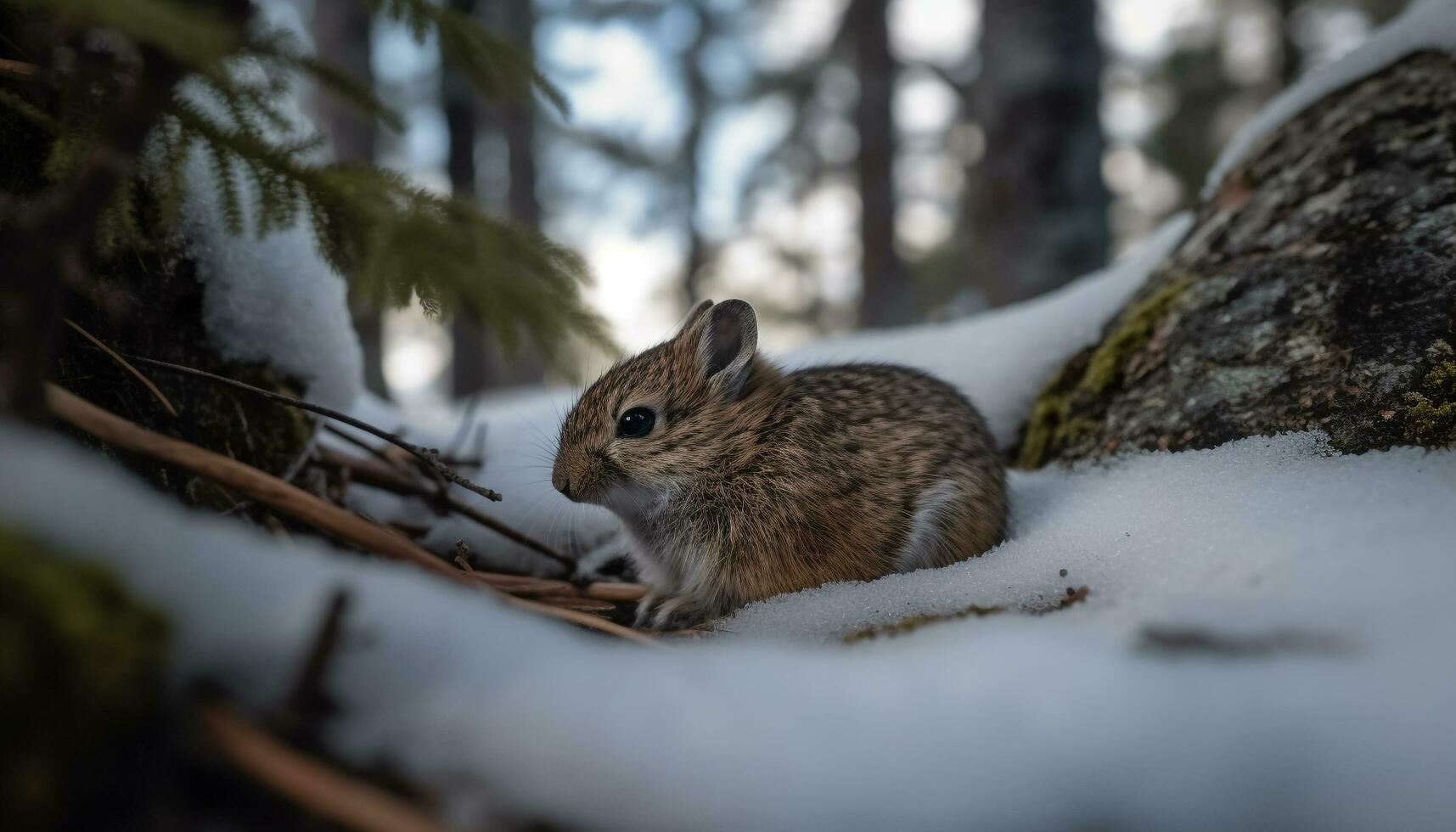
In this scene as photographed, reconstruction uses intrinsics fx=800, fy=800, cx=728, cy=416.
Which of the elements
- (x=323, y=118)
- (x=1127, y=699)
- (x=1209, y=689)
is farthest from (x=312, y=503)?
(x=323, y=118)

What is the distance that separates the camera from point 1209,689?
1.09 metres

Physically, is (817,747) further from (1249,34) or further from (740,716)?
(1249,34)

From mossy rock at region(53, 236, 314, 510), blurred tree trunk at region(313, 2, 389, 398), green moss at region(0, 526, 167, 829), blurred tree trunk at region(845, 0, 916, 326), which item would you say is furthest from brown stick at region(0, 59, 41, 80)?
blurred tree trunk at region(845, 0, 916, 326)

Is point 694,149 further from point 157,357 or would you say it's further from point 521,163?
point 157,357

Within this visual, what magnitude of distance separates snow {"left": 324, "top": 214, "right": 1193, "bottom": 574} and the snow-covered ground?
1.83m

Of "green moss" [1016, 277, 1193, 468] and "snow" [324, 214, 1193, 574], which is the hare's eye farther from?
"green moss" [1016, 277, 1193, 468]

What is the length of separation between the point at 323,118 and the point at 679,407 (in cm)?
791

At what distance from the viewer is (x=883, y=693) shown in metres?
1.06

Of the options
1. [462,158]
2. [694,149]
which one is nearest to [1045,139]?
[462,158]

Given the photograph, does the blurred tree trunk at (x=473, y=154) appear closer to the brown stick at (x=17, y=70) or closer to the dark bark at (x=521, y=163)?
the dark bark at (x=521, y=163)

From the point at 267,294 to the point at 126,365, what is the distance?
0.58 metres

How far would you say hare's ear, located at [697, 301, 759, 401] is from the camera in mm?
2781

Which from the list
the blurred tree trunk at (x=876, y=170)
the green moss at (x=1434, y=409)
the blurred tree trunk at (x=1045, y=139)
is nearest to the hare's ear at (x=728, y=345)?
the green moss at (x=1434, y=409)

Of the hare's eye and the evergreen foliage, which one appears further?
the hare's eye
